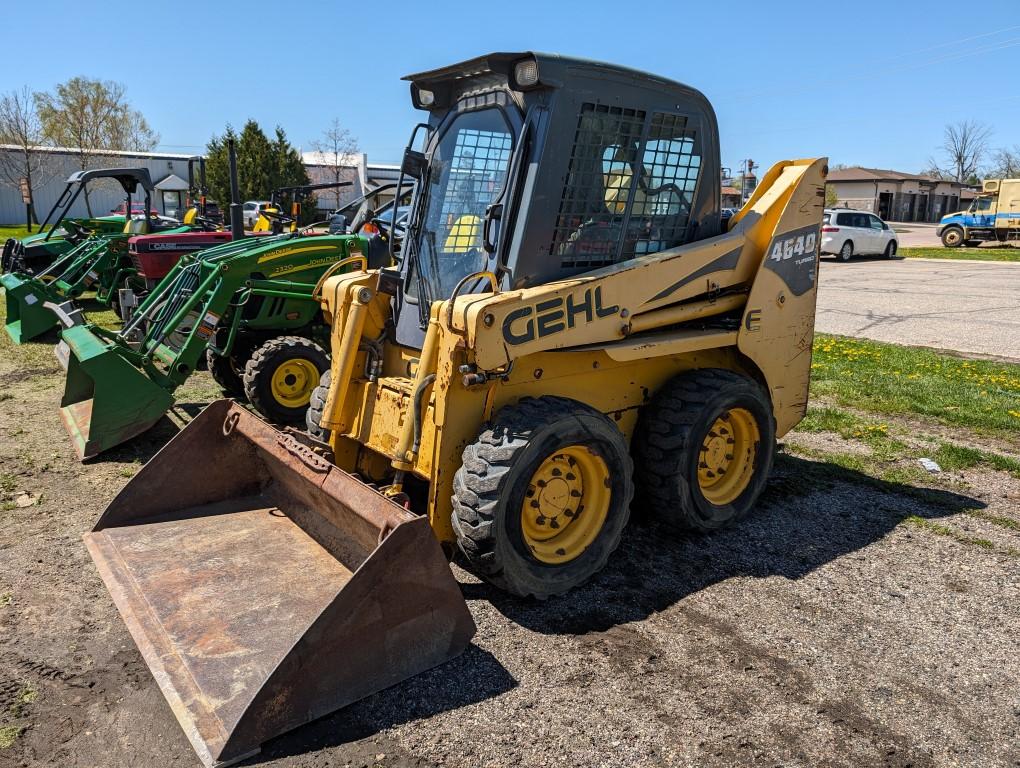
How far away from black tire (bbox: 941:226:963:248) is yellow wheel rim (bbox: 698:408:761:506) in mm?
33072

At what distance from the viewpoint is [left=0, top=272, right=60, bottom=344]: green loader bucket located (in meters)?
11.2

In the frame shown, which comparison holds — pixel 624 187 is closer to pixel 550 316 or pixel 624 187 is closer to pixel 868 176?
pixel 550 316

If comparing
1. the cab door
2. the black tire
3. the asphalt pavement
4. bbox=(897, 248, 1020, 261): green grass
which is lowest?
the asphalt pavement

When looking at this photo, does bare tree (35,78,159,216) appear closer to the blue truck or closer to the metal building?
the metal building

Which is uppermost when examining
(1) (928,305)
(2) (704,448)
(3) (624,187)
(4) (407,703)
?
(3) (624,187)

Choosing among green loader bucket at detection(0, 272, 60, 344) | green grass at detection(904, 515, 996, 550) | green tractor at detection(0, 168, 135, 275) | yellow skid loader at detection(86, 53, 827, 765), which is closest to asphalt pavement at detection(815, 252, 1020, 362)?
green grass at detection(904, 515, 996, 550)

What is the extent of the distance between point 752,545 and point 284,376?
4394mm

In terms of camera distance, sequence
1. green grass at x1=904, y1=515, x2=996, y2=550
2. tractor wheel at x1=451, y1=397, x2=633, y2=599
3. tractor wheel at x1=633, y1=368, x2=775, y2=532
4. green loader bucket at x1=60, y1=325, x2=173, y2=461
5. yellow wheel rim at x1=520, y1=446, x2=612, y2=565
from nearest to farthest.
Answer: tractor wheel at x1=451, y1=397, x2=633, y2=599
yellow wheel rim at x1=520, y1=446, x2=612, y2=565
tractor wheel at x1=633, y1=368, x2=775, y2=532
green grass at x1=904, y1=515, x2=996, y2=550
green loader bucket at x1=60, y1=325, x2=173, y2=461

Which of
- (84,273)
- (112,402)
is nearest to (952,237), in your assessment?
(84,273)

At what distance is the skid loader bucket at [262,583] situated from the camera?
313cm

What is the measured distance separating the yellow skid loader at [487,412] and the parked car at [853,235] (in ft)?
72.7

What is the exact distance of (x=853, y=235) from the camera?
25906mm

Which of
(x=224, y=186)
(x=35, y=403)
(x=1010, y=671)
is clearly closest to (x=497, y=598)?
(x=1010, y=671)

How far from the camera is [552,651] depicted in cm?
378
